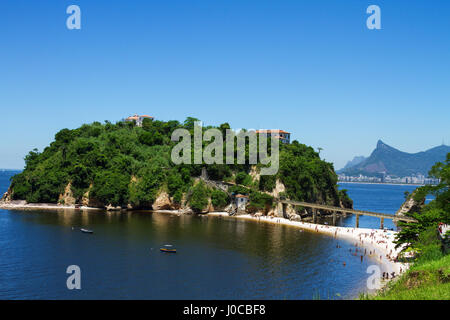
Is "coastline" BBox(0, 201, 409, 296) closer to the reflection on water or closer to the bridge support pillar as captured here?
the bridge support pillar

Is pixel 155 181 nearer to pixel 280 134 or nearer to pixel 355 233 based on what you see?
pixel 355 233

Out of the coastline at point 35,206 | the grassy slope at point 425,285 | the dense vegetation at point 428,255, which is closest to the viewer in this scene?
the grassy slope at point 425,285

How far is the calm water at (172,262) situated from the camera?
3481 centimetres

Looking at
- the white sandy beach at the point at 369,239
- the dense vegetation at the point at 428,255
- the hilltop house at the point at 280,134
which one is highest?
the hilltop house at the point at 280,134

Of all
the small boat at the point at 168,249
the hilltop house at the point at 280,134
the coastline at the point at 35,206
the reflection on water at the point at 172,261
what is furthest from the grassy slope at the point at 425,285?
the hilltop house at the point at 280,134

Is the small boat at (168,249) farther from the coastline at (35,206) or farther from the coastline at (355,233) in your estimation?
the coastline at (35,206)

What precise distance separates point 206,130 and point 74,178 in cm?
3961

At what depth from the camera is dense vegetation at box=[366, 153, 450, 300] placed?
22.3 meters

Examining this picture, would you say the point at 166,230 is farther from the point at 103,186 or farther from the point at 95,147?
the point at 95,147

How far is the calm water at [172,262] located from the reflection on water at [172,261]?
10 cm

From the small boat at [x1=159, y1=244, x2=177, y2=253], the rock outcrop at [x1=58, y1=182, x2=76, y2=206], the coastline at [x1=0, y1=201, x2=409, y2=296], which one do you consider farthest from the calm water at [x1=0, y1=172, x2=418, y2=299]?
the rock outcrop at [x1=58, y1=182, x2=76, y2=206]

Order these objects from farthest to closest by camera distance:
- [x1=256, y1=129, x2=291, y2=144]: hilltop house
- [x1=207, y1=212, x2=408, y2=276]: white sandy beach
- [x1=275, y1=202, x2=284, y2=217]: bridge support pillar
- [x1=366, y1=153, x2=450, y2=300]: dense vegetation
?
[x1=256, y1=129, x2=291, y2=144]: hilltop house, [x1=275, y1=202, x2=284, y2=217]: bridge support pillar, [x1=207, y1=212, x2=408, y2=276]: white sandy beach, [x1=366, y1=153, x2=450, y2=300]: dense vegetation

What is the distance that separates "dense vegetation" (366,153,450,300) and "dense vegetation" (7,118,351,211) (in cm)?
3522

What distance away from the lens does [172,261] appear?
44469 millimetres
